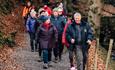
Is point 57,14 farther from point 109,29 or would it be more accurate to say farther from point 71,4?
point 71,4

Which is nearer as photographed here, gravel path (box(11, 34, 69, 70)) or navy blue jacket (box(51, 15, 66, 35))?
gravel path (box(11, 34, 69, 70))

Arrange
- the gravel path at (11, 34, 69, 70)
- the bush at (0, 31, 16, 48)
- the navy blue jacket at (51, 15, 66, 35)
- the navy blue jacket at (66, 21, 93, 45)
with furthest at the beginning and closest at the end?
→ the bush at (0, 31, 16, 48), the navy blue jacket at (51, 15, 66, 35), the gravel path at (11, 34, 69, 70), the navy blue jacket at (66, 21, 93, 45)

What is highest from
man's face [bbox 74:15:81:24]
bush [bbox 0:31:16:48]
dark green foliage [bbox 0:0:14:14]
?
man's face [bbox 74:15:81:24]

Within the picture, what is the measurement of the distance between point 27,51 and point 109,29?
5.53 m

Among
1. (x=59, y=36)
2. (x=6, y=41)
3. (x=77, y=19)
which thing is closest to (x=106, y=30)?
(x=6, y=41)

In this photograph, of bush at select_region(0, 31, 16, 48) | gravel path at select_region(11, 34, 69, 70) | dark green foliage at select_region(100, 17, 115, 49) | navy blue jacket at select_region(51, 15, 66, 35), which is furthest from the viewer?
dark green foliage at select_region(100, 17, 115, 49)

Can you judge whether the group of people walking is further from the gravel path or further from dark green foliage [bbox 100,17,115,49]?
dark green foliage [bbox 100,17,115,49]

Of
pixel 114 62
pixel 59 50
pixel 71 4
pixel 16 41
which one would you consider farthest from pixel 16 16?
pixel 59 50

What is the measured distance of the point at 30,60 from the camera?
17125 millimetres

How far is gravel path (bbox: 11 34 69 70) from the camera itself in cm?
1564

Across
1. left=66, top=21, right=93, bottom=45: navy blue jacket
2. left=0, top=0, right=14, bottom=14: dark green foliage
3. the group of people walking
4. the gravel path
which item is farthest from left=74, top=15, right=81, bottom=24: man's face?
left=0, top=0, right=14, bottom=14: dark green foliage

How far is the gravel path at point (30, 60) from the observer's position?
15643mm

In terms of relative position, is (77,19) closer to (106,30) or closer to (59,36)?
(59,36)

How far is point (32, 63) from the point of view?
1639 centimetres
